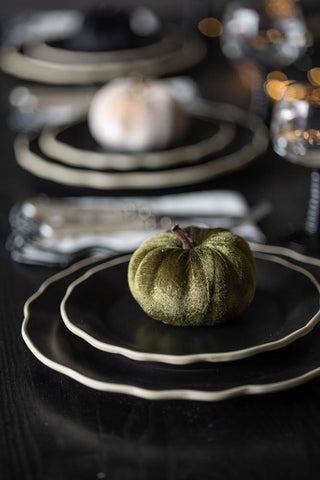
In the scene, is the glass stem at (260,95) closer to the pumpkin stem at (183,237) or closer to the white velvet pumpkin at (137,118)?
the white velvet pumpkin at (137,118)

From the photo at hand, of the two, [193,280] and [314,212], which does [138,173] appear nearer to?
[314,212]

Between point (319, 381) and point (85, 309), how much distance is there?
0.19 m

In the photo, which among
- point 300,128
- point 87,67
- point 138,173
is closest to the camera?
point 300,128

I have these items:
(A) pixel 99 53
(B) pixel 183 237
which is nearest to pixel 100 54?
(A) pixel 99 53

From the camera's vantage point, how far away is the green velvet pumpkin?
0.49 m

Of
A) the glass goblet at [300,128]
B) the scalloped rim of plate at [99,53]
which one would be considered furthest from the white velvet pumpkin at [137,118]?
the scalloped rim of plate at [99,53]

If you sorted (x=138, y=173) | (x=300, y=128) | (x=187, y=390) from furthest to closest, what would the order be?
(x=138, y=173), (x=300, y=128), (x=187, y=390)

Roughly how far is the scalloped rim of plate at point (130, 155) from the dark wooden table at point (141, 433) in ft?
1.17

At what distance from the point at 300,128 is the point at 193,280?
0.30 metres

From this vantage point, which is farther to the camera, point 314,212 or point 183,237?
point 314,212

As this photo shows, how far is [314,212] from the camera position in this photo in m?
0.77

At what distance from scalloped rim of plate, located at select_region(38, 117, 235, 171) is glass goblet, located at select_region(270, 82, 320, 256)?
6.4 inches

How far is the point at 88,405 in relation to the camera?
480 mm

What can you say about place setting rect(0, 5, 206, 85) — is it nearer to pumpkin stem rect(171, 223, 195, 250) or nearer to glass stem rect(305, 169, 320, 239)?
glass stem rect(305, 169, 320, 239)
